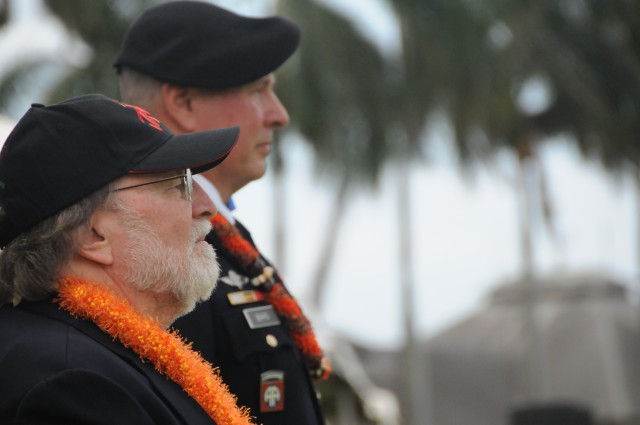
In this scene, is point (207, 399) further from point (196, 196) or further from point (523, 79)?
point (523, 79)

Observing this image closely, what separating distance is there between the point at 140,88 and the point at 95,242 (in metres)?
1.01

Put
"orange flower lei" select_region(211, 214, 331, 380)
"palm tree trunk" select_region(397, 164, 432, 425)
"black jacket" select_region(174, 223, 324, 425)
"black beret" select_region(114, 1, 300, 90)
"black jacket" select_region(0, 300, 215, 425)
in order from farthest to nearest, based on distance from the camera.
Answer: "palm tree trunk" select_region(397, 164, 432, 425)
"black beret" select_region(114, 1, 300, 90)
"orange flower lei" select_region(211, 214, 331, 380)
"black jacket" select_region(174, 223, 324, 425)
"black jacket" select_region(0, 300, 215, 425)

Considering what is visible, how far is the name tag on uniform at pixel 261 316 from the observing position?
111 inches

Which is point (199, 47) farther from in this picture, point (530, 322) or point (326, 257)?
point (326, 257)

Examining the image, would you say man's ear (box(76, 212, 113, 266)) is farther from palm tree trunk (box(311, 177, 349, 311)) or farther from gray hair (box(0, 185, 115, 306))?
palm tree trunk (box(311, 177, 349, 311))

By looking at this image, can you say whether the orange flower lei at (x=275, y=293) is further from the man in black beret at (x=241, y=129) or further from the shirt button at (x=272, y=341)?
the shirt button at (x=272, y=341)

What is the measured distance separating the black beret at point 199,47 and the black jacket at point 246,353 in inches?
23.4

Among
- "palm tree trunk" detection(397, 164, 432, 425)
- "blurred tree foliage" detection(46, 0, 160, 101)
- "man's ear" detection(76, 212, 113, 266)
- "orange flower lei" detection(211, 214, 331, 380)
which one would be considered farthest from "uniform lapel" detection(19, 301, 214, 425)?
"palm tree trunk" detection(397, 164, 432, 425)

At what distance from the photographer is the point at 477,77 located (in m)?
25.4

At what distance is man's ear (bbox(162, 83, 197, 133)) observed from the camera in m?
3.11

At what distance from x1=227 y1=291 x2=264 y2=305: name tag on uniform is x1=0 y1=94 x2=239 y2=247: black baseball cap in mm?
635

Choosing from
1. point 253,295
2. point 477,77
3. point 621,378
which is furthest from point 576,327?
point 253,295

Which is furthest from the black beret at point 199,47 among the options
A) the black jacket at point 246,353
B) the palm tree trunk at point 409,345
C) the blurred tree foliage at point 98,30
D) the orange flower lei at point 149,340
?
the palm tree trunk at point 409,345

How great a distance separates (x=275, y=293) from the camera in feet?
9.77
